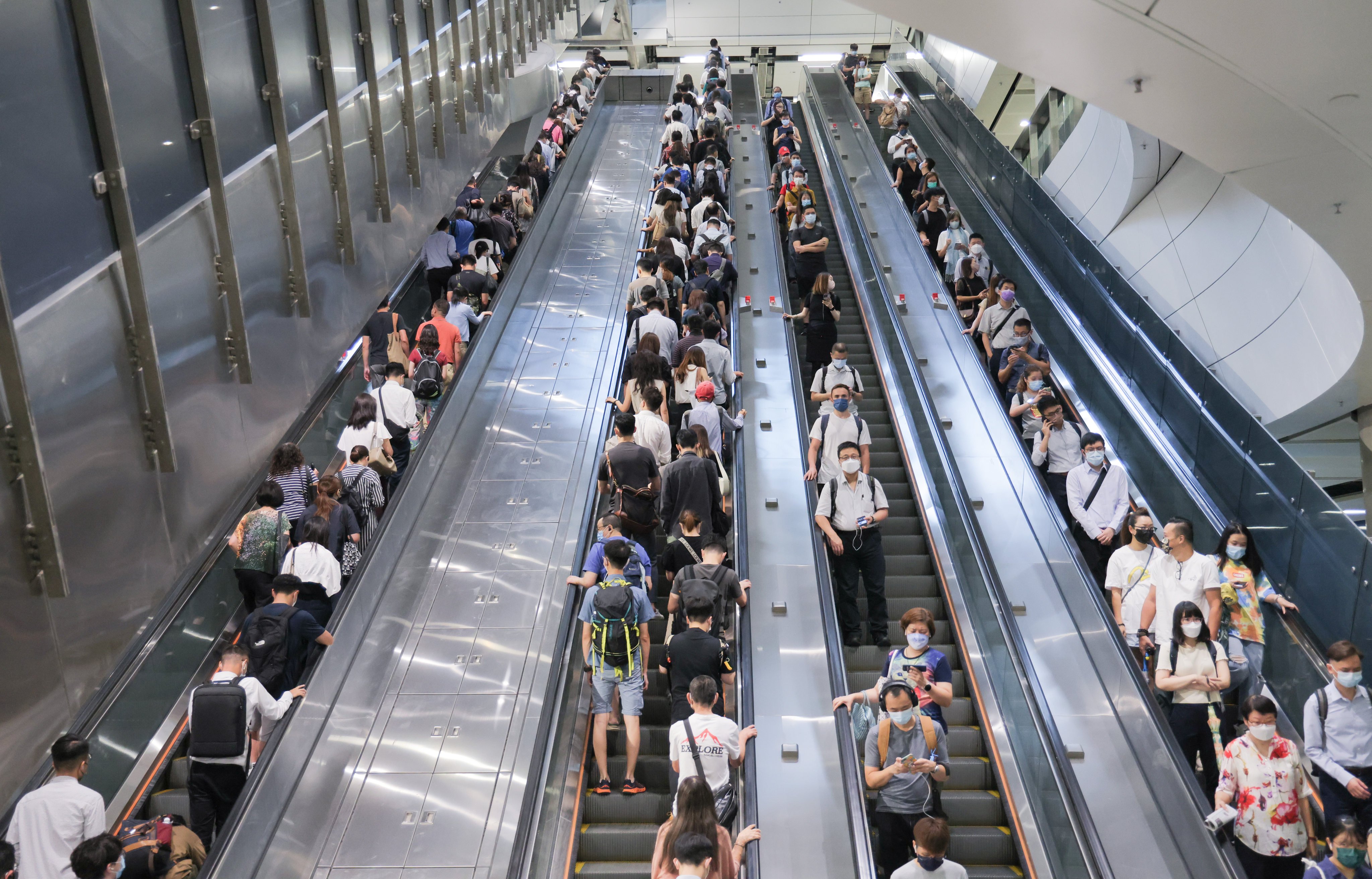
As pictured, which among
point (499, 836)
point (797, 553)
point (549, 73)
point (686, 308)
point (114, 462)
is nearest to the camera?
point (499, 836)

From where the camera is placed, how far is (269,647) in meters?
6.91

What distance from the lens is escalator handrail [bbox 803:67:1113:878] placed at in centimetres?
605

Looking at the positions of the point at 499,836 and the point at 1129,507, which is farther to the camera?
the point at 1129,507

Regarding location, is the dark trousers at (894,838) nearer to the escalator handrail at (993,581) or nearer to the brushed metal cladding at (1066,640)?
the escalator handrail at (993,581)

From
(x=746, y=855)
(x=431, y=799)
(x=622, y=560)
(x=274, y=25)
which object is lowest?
(x=431, y=799)

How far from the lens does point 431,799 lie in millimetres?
6742

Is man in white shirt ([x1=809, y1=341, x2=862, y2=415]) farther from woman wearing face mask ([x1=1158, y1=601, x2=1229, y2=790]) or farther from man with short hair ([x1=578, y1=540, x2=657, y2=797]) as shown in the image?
woman wearing face mask ([x1=1158, y1=601, x2=1229, y2=790])

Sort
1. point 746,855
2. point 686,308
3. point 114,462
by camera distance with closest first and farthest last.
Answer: point 746,855
point 114,462
point 686,308

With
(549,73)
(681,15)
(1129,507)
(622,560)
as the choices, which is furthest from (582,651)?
(681,15)

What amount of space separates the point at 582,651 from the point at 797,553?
192 cm

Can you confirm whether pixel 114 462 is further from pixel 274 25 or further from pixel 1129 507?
pixel 1129 507

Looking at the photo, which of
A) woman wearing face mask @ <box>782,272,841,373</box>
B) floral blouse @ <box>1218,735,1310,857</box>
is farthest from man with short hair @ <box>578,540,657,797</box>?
woman wearing face mask @ <box>782,272,841,373</box>

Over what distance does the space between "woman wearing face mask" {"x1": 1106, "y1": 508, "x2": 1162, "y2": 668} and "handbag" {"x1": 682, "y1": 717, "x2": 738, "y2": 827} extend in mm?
2887

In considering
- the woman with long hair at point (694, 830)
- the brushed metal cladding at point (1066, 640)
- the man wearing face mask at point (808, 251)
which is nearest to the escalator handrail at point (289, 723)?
the woman with long hair at point (694, 830)
